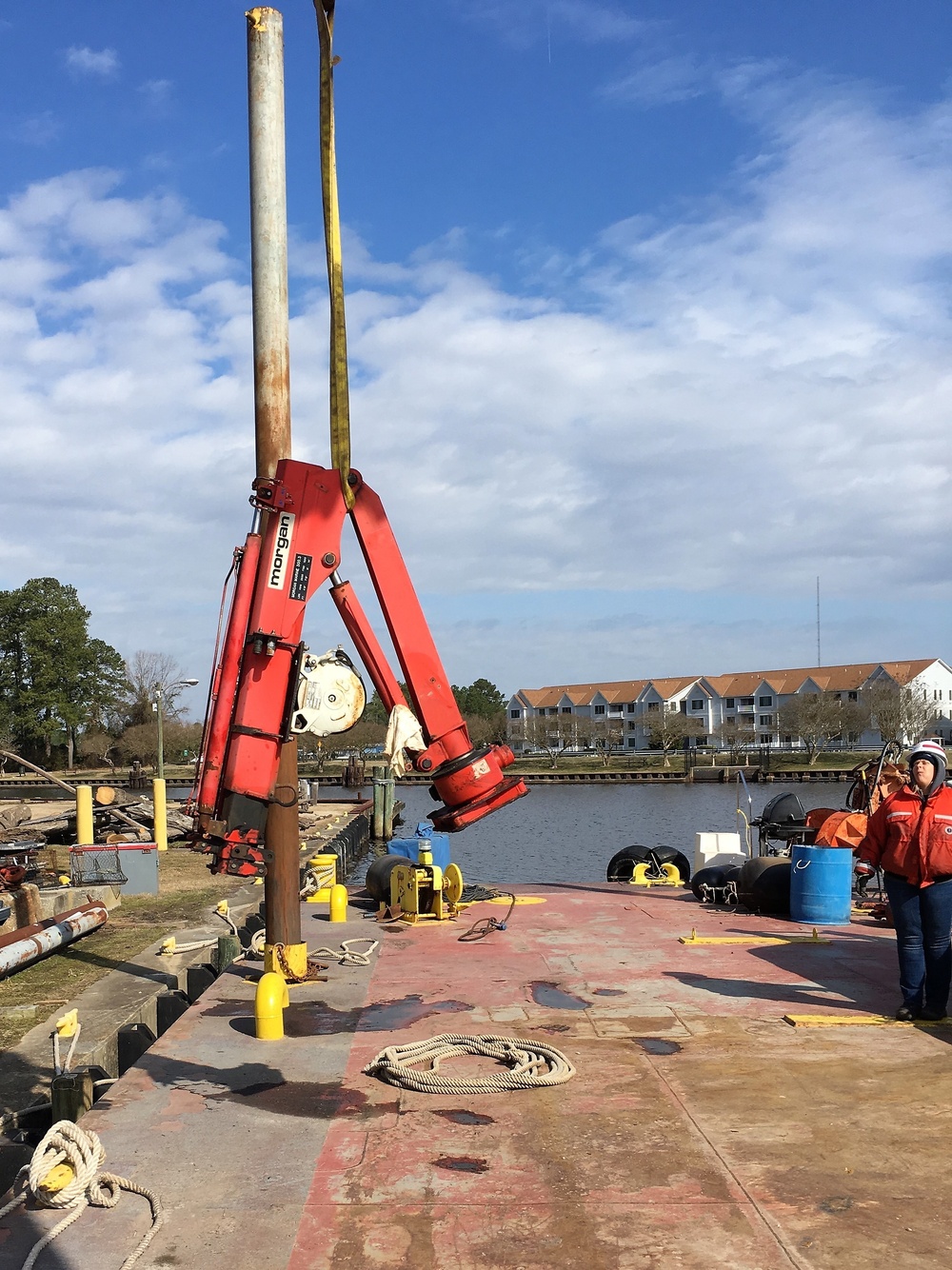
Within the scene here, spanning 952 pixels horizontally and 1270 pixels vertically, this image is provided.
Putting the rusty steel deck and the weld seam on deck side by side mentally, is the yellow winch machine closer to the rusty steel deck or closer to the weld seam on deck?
the rusty steel deck

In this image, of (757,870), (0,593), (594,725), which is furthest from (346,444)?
(594,725)

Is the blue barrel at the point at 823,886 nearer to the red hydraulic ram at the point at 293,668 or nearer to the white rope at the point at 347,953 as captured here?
the white rope at the point at 347,953

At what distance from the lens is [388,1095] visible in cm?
602

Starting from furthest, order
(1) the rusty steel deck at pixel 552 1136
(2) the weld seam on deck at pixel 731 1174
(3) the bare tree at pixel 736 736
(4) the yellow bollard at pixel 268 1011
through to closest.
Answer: (3) the bare tree at pixel 736 736, (4) the yellow bollard at pixel 268 1011, (1) the rusty steel deck at pixel 552 1136, (2) the weld seam on deck at pixel 731 1174

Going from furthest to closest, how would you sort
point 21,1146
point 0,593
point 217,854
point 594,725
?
point 594,725 → point 0,593 → point 217,854 → point 21,1146

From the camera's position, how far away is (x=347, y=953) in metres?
9.63

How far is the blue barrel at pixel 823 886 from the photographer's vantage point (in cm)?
1112

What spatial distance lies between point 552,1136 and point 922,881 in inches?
133

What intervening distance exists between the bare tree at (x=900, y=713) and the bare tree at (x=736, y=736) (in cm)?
1125

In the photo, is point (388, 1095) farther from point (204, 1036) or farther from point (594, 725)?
point (594, 725)

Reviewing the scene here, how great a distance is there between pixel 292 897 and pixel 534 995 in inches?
81.5

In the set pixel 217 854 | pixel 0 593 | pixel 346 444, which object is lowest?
pixel 217 854

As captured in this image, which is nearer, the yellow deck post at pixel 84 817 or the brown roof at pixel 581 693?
the yellow deck post at pixel 84 817

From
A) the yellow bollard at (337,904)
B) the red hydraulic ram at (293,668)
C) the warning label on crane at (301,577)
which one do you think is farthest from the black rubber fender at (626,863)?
the warning label on crane at (301,577)
